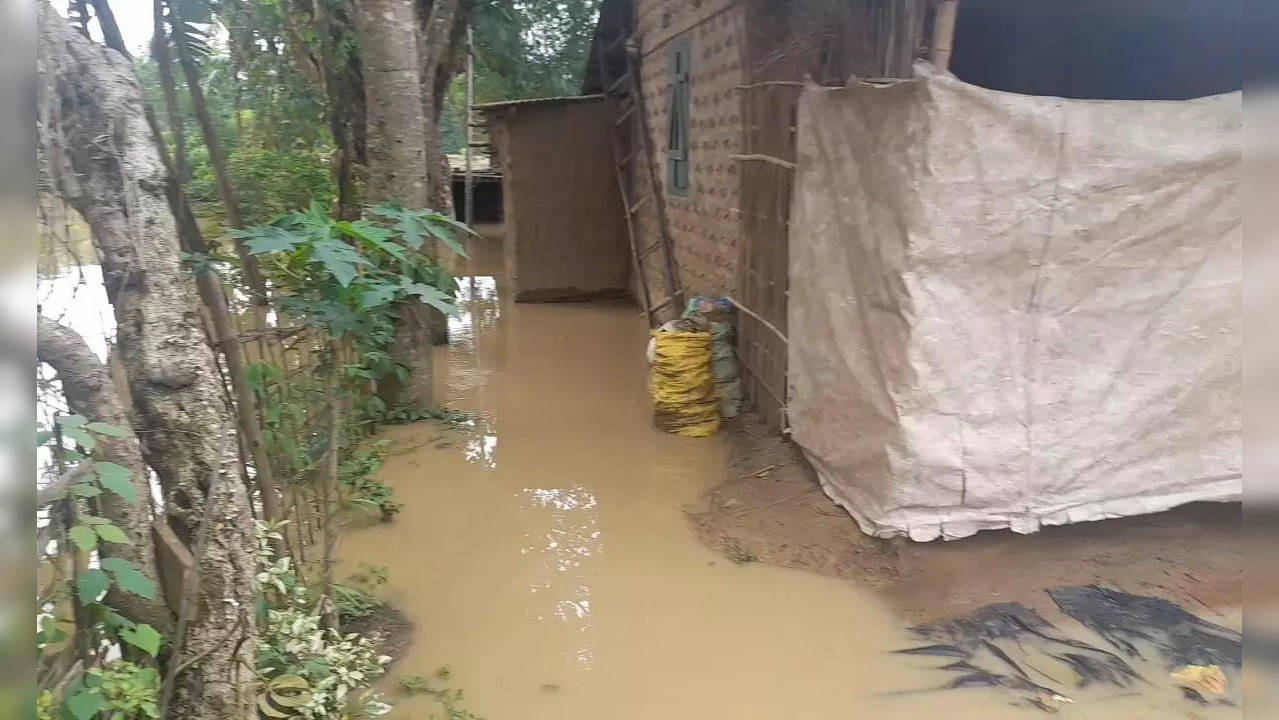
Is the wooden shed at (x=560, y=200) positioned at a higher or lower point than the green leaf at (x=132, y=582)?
higher

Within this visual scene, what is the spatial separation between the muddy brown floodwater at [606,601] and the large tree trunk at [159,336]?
34.4 inches

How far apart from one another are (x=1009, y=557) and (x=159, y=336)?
11.1 ft

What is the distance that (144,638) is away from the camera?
6.63 feet

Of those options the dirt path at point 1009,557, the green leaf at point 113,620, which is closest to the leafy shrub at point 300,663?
the green leaf at point 113,620

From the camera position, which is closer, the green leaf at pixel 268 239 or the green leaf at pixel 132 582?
the green leaf at pixel 132 582

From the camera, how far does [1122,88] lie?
497cm

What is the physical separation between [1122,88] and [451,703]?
15.5ft

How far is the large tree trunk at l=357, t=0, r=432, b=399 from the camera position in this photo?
5.34m

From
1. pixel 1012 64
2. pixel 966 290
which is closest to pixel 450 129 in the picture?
pixel 1012 64

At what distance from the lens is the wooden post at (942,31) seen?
361 cm

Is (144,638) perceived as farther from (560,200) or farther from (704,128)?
(560,200)

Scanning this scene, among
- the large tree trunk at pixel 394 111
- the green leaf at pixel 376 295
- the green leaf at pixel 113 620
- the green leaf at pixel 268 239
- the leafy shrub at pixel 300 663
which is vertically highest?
the large tree trunk at pixel 394 111

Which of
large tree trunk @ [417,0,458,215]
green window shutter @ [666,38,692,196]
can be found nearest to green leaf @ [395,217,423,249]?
large tree trunk @ [417,0,458,215]

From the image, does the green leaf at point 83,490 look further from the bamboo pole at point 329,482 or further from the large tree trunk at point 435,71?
the large tree trunk at point 435,71
